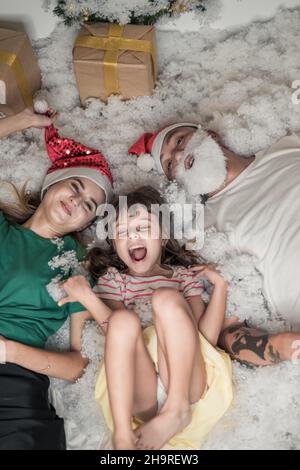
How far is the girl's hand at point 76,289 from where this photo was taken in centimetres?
144

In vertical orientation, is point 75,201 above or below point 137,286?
above

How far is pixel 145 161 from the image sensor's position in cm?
168

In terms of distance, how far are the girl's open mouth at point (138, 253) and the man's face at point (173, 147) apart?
294 millimetres

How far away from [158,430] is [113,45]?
44.2 inches

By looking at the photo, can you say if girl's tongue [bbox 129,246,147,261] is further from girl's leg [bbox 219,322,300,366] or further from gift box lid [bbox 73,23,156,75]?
gift box lid [bbox 73,23,156,75]

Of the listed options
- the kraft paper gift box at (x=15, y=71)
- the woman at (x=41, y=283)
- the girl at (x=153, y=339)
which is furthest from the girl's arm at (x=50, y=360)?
the kraft paper gift box at (x=15, y=71)

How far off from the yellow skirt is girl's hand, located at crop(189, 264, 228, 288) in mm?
156

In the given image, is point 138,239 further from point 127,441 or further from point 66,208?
point 127,441

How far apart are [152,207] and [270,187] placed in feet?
1.10

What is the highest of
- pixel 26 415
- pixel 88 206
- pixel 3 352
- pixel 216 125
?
pixel 216 125

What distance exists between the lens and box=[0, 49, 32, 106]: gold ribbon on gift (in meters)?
1.71

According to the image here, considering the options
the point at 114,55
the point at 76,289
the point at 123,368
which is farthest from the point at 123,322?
the point at 114,55

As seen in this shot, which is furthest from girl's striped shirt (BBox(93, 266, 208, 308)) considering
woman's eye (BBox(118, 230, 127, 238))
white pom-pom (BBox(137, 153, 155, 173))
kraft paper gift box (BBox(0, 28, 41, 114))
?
kraft paper gift box (BBox(0, 28, 41, 114))

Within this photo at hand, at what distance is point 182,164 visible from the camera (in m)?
1.61
